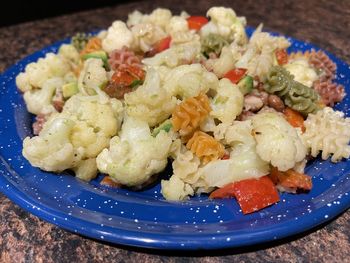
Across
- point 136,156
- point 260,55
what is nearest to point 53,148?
point 136,156

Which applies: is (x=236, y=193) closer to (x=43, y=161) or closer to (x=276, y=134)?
(x=276, y=134)

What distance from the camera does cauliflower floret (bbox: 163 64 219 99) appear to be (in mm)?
1052

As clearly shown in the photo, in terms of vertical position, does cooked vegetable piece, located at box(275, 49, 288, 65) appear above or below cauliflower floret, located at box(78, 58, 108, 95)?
above

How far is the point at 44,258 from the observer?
0.90 metres

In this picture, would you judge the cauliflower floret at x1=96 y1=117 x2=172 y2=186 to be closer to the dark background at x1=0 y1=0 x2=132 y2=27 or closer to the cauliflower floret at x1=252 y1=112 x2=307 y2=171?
the cauliflower floret at x1=252 y1=112 x2=307 y2=171

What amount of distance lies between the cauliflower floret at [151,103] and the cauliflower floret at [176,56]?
189mm

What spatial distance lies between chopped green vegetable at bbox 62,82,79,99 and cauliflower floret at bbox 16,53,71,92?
0.11 meters

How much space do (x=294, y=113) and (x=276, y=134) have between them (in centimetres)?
22

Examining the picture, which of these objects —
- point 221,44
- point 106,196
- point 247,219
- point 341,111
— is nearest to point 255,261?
point 247,219

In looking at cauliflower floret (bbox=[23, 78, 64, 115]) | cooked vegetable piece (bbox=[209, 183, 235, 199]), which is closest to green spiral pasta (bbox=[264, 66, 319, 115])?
cooked vegetable piece (bbox=[209, 183, 235, 199])

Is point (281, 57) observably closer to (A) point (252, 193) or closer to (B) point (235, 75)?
(B) point (235, 75)

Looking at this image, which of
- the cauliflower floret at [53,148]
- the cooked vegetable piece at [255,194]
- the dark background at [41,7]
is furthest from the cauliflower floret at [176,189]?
the dark background at [41,7]

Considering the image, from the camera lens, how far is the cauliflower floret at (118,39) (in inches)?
53.5

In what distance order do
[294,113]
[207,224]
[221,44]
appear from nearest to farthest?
[207,224] < [294,113] < [221,44]
